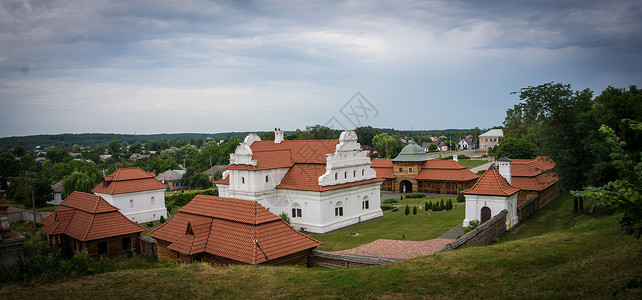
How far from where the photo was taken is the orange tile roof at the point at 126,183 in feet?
126

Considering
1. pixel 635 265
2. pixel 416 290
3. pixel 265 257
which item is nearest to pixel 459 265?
pixel 416 290

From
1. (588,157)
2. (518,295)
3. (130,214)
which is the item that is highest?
(588,157)

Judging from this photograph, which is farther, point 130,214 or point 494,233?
point 130,214

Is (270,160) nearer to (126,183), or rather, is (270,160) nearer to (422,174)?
(126,183)

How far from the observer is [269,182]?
3522cm

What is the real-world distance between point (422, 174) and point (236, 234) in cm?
3768

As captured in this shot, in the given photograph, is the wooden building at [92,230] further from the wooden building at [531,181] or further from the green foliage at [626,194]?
the wooden building at [531,181]

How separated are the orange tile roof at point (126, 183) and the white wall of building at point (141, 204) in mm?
390

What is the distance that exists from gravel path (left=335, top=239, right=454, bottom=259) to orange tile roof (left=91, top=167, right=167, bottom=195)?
23.9m

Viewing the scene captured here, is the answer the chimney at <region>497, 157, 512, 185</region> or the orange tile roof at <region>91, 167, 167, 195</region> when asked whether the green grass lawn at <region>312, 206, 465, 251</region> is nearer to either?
the chimney at <region>497, 157, 512, 185</region>

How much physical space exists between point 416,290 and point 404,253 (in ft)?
33.4

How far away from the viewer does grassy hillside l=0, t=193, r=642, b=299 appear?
11703 mm

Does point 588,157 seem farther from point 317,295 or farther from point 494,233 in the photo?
point 317,295

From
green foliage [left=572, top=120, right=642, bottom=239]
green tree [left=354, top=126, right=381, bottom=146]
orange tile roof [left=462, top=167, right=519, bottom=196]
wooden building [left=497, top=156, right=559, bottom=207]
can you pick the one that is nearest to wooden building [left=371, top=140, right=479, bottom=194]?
wooden building [left=497, top=156, right=559, bottom=207]
